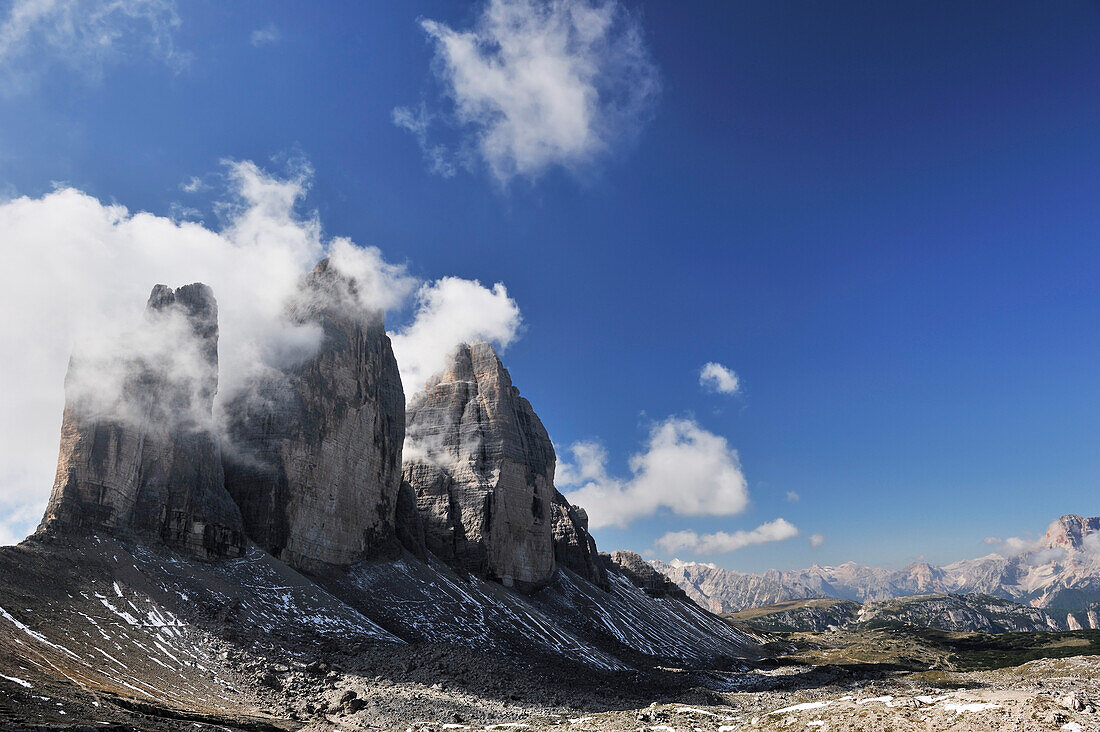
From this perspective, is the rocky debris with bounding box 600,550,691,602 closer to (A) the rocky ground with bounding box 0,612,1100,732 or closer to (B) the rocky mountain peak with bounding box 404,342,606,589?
(B) the rocky mountain peak with bounding box 404,342,606,589

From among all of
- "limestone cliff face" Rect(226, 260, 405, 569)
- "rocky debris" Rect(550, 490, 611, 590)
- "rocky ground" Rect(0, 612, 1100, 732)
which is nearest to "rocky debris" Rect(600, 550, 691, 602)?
"rocky debris" Rect(550, 490, 611, 590)

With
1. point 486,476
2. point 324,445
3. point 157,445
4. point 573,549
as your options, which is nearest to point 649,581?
point 573,549

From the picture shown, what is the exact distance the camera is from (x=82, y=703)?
2691 centimetres

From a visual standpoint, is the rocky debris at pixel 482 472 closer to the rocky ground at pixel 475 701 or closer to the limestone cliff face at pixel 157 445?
the rocky ground at pixel 475 701

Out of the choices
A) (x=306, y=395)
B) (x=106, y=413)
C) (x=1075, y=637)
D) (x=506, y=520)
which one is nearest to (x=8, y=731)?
(x=106, y=413)

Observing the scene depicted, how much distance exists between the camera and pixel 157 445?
64.5 metres

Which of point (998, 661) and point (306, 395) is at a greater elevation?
point (306, 395)

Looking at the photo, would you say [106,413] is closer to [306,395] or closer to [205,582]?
[205,582]

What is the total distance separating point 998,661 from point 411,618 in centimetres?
13720

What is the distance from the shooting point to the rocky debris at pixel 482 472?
4609 inches

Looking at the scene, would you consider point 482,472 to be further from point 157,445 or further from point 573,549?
point 157,445

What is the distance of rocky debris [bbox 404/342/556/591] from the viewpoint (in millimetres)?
117062

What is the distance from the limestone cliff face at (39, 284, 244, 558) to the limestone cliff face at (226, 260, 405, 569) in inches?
318

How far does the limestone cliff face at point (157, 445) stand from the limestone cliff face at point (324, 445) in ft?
26.5
